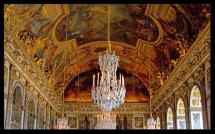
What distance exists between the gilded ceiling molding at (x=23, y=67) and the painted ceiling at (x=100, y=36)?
40 centimetres

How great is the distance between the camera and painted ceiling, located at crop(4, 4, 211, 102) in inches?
521

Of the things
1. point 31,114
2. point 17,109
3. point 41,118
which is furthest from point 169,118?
point 17,109

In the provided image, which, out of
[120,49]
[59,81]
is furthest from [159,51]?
[59,81]

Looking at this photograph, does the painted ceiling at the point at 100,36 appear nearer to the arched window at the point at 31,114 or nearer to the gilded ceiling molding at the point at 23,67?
the gilded ceiling molding at the point at 23,67

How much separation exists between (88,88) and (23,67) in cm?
1080

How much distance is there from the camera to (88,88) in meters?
24.4

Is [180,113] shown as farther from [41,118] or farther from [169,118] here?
[41,118]

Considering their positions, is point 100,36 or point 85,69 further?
point 85,69

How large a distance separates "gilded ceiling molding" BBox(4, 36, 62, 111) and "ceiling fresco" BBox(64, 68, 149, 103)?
4733mm

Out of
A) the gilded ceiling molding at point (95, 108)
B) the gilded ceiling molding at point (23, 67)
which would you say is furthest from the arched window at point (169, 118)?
the gilded ceiling molding at point (23, 67)

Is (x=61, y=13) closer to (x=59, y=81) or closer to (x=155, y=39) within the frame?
(x=155, y=39)

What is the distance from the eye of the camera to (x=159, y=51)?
18562 mm

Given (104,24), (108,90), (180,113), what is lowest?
(180,113)
